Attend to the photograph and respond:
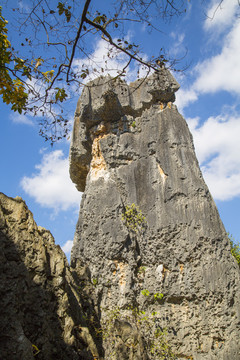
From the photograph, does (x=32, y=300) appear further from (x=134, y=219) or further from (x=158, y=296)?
(x=134, y=219)

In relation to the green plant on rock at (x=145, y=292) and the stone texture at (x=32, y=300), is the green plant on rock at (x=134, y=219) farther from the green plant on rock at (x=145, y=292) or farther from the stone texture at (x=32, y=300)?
the stone texture at (x=32, y=300)

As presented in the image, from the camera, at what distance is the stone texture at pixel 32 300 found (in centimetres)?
411

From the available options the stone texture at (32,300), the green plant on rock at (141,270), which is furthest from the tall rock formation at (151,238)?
the stone texture at (32,300)

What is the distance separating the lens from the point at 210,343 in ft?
20.4

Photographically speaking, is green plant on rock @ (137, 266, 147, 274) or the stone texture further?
green plant on rock @ (137, 266, 147, 274)

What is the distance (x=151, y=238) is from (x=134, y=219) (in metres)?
0.68

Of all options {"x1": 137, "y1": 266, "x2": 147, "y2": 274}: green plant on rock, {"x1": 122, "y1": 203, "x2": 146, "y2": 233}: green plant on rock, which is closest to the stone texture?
{"x1": 137, "y1": 266, "x2": 147, "y2": 274}: green plant on rock

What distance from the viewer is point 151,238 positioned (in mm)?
7457

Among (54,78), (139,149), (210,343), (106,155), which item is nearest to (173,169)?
(139,149)

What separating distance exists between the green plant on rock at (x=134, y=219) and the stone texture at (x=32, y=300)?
2167 millimetres

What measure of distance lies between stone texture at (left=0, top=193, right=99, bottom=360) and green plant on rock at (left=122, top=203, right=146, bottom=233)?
2.17m

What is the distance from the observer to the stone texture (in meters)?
4.11

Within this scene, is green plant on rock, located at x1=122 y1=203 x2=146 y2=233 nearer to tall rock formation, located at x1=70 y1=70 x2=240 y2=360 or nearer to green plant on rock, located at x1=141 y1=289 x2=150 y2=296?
tall rock formation, located at x1=70 y1=70 x2=240 y2=360

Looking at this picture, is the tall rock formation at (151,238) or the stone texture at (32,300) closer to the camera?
the stone texture at (32,300)
